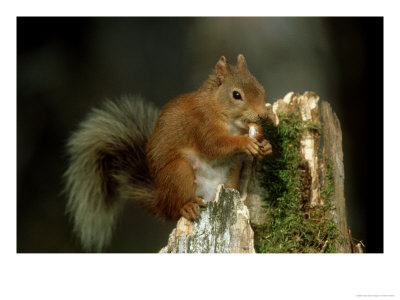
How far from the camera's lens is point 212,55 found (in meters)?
2.51

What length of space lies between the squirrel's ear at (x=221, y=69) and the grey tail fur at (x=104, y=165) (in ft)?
2.08

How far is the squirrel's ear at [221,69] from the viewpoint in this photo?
204cm

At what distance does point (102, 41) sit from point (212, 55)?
621 millimetres

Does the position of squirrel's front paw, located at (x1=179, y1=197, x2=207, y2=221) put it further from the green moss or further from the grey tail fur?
the grey tail fur

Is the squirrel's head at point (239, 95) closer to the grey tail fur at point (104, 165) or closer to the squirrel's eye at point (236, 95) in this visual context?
the squirrel's eye at point (236, 95)

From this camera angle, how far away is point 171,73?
269cm

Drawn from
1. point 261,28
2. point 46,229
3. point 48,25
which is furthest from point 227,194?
point 48,25

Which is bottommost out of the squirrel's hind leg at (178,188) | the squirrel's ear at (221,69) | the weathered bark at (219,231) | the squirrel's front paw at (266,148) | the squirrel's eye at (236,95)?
the weathered bark at (219,231)

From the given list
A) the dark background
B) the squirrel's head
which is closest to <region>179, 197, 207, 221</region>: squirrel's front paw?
the squirrel's head

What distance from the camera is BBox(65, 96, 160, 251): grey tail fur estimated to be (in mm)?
2482

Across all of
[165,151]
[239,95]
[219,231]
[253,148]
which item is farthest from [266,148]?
[165,151]

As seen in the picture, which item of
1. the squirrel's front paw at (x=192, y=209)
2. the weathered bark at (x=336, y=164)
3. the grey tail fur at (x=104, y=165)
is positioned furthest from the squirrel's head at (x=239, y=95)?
the grey tail fur at (x=104, y=165)

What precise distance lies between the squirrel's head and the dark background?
282mm
